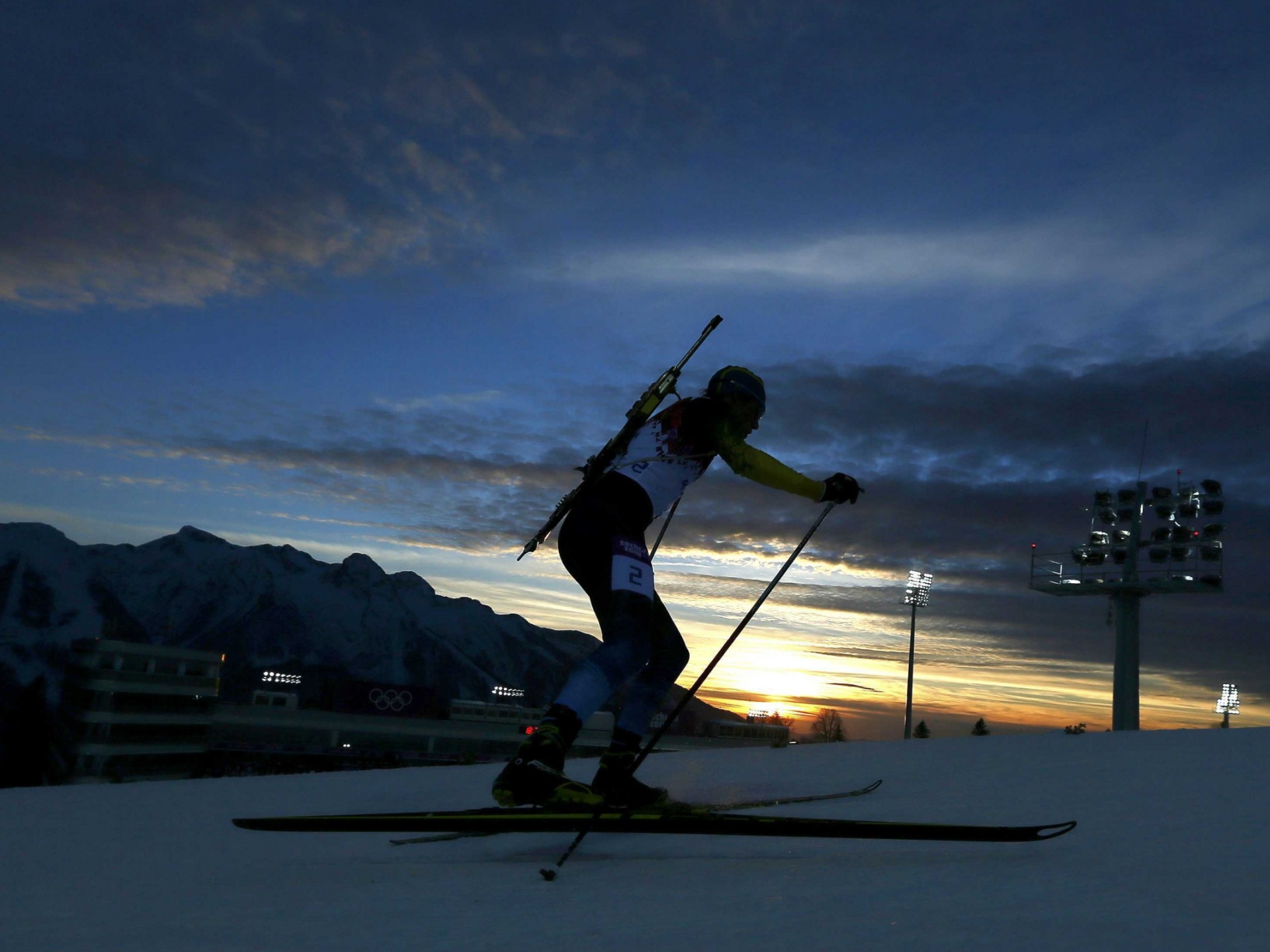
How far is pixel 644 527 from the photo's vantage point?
11.4ft

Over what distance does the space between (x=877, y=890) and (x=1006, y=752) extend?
12.0 ft

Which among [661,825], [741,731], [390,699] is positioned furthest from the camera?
[741,731]

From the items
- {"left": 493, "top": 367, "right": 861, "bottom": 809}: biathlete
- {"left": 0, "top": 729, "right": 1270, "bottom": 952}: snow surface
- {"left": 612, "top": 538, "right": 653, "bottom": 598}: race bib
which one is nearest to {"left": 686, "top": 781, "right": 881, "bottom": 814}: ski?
{"left": 0, "top": 729, "right": 1270, "bottom": 952}: snow surface

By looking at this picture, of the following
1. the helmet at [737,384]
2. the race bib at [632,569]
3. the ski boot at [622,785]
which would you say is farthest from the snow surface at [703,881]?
the helmet at [737,384]

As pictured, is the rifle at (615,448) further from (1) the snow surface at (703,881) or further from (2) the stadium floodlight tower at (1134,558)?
(2) the stadium floodlight tower at (1134,558)

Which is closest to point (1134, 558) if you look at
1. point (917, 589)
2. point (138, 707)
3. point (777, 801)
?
point (917, 589)

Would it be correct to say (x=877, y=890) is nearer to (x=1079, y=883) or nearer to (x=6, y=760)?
(x=1079, y=883)

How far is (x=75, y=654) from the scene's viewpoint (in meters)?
58.6

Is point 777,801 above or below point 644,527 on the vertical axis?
below

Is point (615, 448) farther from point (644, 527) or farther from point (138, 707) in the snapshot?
point (138, 707)

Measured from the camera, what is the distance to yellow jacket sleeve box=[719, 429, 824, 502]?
11.3ft

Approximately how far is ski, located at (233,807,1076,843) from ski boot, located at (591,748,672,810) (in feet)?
1.39

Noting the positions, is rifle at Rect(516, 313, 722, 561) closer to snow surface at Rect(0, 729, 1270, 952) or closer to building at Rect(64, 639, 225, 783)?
snow surface at Rect(0, 729, 1270, 952)

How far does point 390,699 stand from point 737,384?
275 feet
